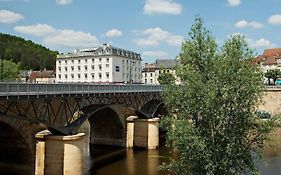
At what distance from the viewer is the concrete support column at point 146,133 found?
4469 cm

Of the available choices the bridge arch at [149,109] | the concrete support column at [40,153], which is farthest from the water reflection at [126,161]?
the concrete support column at [40,153]

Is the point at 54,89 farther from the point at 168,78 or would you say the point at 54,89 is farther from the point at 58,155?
the point at 168,78

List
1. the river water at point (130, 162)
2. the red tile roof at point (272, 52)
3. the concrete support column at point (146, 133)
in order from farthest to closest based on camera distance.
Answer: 1. the red tile roof at point (272, 52)
2. the concrete support column at point (146, 133)
3. the river water at point (130, 162)

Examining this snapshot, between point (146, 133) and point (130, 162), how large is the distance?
9.18 metres

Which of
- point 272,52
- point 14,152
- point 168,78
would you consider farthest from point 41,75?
point 168,78

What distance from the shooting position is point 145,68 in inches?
4941

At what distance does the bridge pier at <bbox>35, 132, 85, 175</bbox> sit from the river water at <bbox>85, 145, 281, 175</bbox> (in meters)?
4.51

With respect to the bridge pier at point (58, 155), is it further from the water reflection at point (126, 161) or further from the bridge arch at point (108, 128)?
the bridge arch at point (108, 128)

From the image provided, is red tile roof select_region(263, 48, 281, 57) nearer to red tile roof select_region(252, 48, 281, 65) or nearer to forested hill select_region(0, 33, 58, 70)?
red tile roof select_region(252, 48, 281, 65)

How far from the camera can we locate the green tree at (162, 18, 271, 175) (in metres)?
17.4

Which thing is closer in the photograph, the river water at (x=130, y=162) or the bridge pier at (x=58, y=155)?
the bridge pier at (x=58, y=155)

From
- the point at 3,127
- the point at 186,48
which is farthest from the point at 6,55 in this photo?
the point at 186,48

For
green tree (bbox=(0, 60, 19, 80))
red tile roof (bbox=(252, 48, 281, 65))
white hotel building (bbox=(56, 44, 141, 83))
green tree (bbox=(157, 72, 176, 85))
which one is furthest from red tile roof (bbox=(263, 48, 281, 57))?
green tree (bbox=(157, 72, 176, 85))

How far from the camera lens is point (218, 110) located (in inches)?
685
